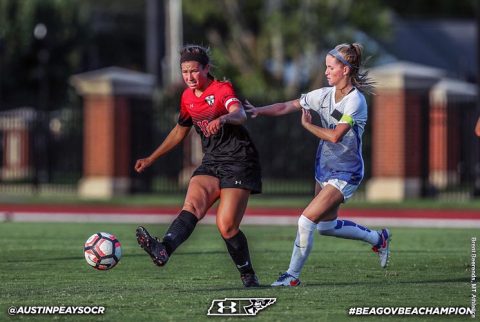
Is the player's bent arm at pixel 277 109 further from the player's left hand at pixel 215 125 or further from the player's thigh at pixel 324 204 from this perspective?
the player's left hand at pixel 215 125

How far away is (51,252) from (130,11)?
53.1 meters

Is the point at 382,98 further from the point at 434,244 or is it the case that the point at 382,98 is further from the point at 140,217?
the point at 434,244

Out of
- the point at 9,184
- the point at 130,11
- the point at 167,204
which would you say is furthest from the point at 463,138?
the point at 130,11

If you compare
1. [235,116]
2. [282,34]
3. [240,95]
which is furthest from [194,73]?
[282,34]

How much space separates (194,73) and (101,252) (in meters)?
1.66

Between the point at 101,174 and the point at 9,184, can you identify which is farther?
the point at 9,184

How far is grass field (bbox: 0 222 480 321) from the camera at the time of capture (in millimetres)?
9398

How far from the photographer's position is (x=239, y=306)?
9344mm

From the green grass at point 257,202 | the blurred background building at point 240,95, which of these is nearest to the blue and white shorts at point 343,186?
the blurred background building at point 240,95

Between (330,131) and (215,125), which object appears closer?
(215,125)

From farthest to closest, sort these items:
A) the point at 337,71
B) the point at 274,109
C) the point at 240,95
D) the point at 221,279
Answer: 1. the point at 240,95
2. the point at 221,279
3. the point at 274,109
4. the point at 337,71

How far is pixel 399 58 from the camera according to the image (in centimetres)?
A: 5544

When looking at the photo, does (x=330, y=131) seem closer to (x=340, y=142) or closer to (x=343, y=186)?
(x=340, y=142)

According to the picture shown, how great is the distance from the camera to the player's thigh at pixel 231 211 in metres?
10.8
